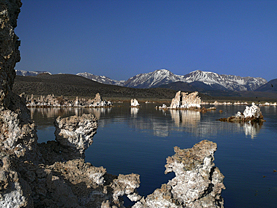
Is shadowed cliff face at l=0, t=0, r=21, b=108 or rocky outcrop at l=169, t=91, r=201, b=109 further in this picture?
rocky outcrop at l=169, t=91, r=201, b=109

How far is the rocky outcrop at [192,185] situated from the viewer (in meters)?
6.68

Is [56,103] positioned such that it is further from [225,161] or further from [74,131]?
[74,131]

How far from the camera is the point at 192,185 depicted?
6.97m

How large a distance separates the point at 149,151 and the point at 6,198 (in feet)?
46.9

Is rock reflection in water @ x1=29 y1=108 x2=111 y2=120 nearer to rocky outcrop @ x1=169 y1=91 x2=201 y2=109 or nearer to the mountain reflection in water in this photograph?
the mountain reflection in water

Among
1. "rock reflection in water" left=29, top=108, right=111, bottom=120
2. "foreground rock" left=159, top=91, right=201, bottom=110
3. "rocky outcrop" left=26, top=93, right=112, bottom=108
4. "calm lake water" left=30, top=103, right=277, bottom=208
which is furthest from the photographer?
"foreground rock" left=159, top=91, right=201, bottom=110

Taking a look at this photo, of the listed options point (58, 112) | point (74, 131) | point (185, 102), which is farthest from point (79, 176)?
point (185, 102)

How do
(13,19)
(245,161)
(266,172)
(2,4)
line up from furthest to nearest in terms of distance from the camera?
(245,161), (266,172), (13,19), (2,4)

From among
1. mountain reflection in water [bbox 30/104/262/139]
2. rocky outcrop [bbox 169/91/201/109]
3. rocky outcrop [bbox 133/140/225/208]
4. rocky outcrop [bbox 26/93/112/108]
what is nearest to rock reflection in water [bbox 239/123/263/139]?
mountain reflection in water [bbox 30/104/262/139]

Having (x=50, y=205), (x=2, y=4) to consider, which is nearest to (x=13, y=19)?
(x=2, y=4)

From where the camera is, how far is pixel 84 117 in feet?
33.8

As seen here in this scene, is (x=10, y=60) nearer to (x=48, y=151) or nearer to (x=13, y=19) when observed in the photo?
Result: (x=13, y=19)

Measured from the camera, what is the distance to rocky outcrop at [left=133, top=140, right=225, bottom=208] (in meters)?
6.68

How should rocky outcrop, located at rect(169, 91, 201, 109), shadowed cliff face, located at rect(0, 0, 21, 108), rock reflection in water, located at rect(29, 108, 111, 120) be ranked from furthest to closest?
rocky outcrop, located at rect(169, 91, 201, 109) < rock reflection in water, located at rect(29, 108, 111, 120) < shadowed cliff face, located at rect(0, 0, 21, 108)
